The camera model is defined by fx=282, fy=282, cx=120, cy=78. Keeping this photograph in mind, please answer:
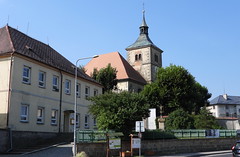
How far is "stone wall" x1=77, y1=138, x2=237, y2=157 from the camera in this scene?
61.6 feet

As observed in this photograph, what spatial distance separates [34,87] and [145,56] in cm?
4608

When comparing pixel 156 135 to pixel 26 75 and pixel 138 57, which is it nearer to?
pixel 26 75

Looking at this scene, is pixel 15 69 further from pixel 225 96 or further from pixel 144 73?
pixel 225 96

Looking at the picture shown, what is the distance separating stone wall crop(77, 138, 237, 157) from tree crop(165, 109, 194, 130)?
Answer: 19.0 feet

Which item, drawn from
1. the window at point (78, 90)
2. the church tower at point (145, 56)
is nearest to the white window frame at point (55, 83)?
the window at point (78, 90)

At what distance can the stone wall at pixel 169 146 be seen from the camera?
18.8 m

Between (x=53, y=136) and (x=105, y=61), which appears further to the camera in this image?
(x=105, y=61)

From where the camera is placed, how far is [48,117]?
2669cm

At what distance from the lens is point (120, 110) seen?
2158 cm

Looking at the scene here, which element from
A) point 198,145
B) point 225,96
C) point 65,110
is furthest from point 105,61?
point 225,96

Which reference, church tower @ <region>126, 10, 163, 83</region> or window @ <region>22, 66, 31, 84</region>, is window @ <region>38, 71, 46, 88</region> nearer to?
window @ <region>22, 66, 31, 84</region>

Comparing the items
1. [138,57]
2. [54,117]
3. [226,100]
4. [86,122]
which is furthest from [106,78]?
[226,100]

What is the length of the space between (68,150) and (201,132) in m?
14.0

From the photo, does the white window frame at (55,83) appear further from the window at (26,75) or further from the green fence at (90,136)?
the green fence at (90,136)
